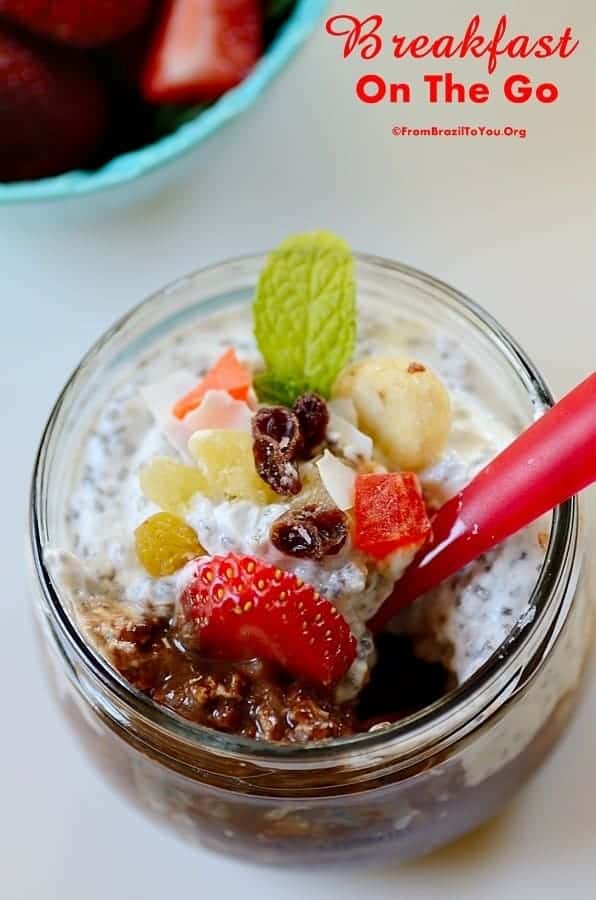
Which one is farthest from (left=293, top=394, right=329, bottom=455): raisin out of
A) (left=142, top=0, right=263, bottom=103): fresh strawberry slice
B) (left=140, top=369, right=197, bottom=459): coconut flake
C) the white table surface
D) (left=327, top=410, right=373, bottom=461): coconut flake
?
(left=142, top=0, right=263, bottom=103): fresh strawberry slice

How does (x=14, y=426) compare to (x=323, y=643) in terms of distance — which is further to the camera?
(x=14, y=426)

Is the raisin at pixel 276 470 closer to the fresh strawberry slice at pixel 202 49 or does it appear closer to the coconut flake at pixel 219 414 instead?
the coconut flake at pixel 219 414

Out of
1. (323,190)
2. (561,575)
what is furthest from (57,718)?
(323,190)

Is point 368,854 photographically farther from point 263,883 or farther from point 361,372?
point 361,372

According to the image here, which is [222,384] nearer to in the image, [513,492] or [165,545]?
[165,545]

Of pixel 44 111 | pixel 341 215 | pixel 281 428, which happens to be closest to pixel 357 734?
pixel 281 428

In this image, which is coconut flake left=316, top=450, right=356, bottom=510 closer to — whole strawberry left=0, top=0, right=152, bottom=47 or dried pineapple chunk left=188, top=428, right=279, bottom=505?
dried pineapple chunk left=188, top=428, right=279, bottom=505

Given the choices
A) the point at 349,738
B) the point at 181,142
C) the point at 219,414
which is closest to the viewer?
the point at 349,738
